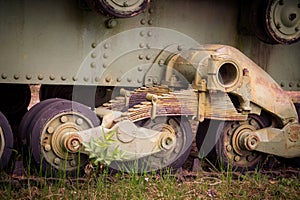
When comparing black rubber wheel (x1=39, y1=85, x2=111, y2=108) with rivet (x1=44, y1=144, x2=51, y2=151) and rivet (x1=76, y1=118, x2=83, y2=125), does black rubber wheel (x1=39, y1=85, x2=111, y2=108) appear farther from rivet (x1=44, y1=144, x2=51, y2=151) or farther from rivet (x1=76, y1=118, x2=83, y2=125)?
rivet (x1=44, y1=144, x2=51, y2=151)

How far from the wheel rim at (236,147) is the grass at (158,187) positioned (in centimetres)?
21

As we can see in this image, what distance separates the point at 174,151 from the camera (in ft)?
17.9

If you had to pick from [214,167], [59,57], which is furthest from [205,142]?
[59,57]

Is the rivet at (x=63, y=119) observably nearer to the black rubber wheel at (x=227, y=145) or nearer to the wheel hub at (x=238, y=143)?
the black rubber wheel at (x=227, y=145)

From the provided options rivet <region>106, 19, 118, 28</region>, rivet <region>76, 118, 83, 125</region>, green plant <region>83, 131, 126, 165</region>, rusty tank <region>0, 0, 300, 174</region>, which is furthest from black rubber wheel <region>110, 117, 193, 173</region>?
rivet <region>106, 19, 118, 28</region>

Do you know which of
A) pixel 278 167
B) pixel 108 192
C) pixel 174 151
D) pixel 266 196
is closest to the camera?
pixel 108 192

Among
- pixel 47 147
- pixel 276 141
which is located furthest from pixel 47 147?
pixel 276 141

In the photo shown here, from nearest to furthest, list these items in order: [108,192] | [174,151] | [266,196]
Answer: [108,192], [266,196], [174,151]

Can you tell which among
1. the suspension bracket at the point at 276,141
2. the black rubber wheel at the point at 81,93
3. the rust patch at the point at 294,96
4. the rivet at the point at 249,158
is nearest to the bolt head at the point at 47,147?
the black rubber wheel at the point at 81,93

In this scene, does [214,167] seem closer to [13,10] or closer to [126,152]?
[126,152]

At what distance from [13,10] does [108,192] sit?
1552mm

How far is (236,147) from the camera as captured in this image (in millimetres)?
5730

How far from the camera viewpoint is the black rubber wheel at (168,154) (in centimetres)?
526

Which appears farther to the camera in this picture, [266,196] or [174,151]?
[174,151]
